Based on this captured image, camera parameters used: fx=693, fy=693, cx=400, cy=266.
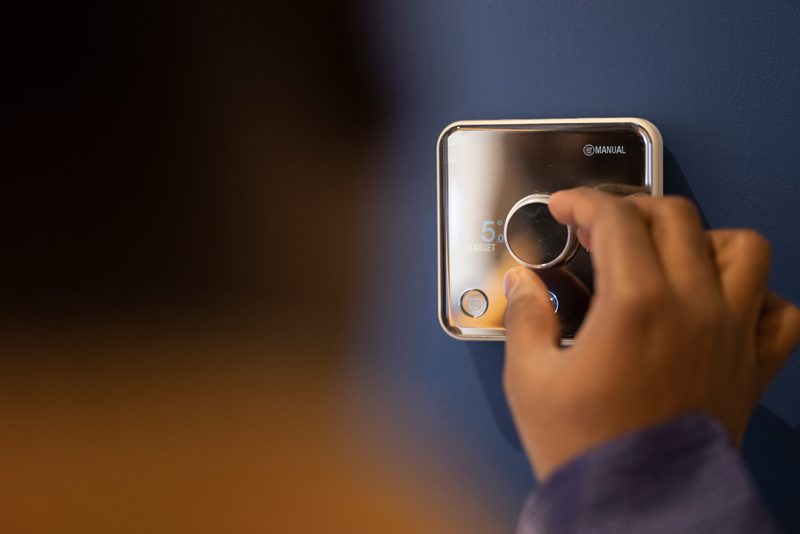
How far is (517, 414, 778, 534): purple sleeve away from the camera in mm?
219

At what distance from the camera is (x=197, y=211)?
0.43 metres

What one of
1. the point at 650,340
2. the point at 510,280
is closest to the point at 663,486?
the point at 650,340

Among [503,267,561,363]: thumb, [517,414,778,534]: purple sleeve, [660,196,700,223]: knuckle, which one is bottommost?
[517,414,778,534]: purple sleeve

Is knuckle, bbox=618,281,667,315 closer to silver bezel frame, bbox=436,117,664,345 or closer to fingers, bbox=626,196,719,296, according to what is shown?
fingers, bbox=626,196,719,296

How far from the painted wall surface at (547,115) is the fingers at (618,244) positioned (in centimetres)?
16

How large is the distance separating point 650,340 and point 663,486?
0.05 meters

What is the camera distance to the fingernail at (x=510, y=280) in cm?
36

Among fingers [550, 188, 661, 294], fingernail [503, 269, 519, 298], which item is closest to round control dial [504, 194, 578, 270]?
fingernail [503, 269, 519, 298]

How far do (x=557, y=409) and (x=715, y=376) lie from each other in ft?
0.19

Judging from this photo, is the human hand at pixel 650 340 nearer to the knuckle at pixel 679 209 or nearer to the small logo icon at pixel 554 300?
the knuckle at pixel 679 209

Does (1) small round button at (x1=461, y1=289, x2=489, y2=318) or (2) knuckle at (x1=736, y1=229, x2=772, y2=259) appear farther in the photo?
(1) small round button at (x1=461, y1=289, x2=489, y2=318)

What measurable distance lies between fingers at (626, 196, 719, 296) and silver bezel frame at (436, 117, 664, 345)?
0.13m

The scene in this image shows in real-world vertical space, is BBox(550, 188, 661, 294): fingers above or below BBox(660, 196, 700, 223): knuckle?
below

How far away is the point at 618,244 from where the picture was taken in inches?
9.3
